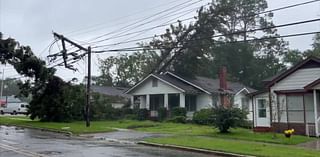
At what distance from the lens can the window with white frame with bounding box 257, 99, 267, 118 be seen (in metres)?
29.0

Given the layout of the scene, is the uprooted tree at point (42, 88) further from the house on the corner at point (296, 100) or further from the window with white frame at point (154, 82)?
the house on the corner at point (296, 100)

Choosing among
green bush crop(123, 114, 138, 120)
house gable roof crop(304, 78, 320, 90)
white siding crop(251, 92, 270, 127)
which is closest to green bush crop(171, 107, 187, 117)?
green bush crop(123, 114, 138, 120)

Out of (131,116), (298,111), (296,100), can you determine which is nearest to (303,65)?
(296,100)

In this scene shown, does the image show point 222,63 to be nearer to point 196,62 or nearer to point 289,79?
point 196,62

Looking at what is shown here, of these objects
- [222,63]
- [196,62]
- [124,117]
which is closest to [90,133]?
[124,117]

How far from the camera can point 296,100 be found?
26.9m

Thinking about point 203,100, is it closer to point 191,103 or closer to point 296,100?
point 191,103

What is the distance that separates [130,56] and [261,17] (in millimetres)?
25066

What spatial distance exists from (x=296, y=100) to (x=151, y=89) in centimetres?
2220

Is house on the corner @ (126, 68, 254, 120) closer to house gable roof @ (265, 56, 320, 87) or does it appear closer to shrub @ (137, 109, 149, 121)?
shrub @ (137, 109, 149, 121)

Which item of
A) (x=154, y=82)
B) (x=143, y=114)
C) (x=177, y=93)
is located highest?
(x=154, y=82)

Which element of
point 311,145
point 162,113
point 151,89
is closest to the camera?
point 311,145

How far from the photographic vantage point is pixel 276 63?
72000 mm

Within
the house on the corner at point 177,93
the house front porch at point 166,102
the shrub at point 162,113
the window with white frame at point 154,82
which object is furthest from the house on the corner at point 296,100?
the window with white frame at point 154,82
